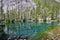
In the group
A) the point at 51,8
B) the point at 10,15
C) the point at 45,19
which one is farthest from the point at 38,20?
the point at 10,15

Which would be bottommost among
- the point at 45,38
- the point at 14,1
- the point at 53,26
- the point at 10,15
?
the point at 45,38

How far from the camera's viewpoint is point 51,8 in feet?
4.16

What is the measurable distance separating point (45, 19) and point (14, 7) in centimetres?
32

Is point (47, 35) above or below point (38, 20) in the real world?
below

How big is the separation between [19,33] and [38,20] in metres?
0.22

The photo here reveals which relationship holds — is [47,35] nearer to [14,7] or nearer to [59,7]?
[59,7]

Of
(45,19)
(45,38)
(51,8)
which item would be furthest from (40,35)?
(51,8)

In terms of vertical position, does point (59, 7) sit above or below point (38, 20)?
above

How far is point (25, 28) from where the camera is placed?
1261 mm

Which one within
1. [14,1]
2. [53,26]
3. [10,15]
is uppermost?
[14,1]

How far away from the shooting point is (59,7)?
1268 millimetres

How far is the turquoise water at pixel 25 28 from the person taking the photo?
1.25 m

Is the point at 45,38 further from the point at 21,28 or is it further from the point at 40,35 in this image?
the point at 21,28

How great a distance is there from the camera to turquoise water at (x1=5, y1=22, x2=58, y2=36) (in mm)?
1254
